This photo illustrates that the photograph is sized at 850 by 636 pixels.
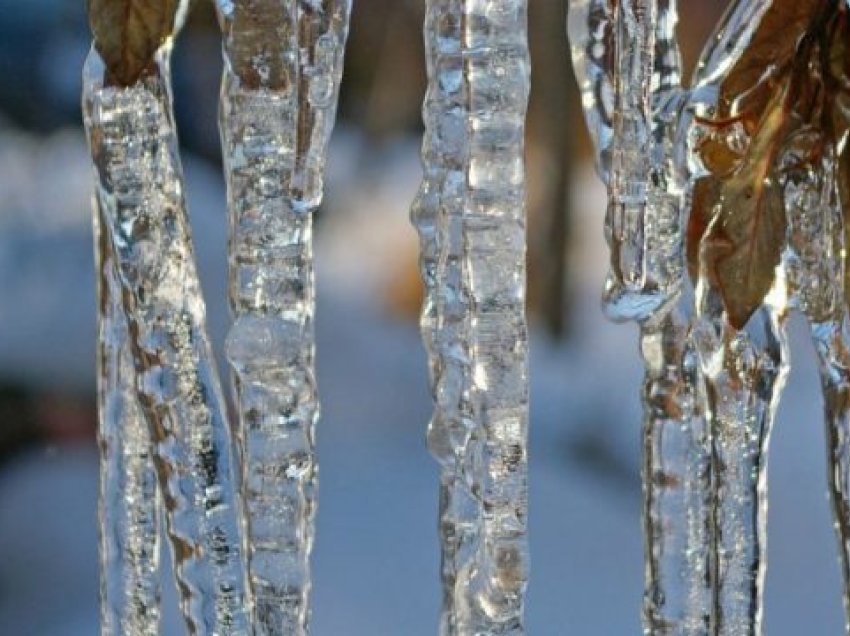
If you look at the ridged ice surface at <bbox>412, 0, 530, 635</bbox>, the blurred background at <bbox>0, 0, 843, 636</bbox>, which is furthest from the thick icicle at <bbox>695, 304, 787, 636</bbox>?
the blurred background at <bbox>0, 0, 843, 636</bbox>

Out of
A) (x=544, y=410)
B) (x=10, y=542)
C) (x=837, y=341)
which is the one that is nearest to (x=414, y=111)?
(x=544, y=410)

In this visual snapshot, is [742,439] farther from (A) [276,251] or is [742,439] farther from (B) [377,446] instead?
(B) [377,446]

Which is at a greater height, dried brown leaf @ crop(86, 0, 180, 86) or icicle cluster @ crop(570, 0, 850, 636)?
dried brown leaf @ crop(86, 0, 180, 86)

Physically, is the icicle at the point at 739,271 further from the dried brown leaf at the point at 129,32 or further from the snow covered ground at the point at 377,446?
the snow covered ground at the point at 377,446

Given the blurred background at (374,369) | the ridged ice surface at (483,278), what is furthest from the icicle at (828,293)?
the blurred background at (374,369)

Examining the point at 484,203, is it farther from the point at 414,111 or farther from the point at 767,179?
→ the point at 414,111

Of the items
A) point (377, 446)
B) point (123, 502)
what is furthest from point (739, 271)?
point (377, 446)

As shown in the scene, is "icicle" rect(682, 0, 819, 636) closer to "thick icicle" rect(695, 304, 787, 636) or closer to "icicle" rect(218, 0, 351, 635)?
"thick icicle" rect(695, 304, 787, 636)
